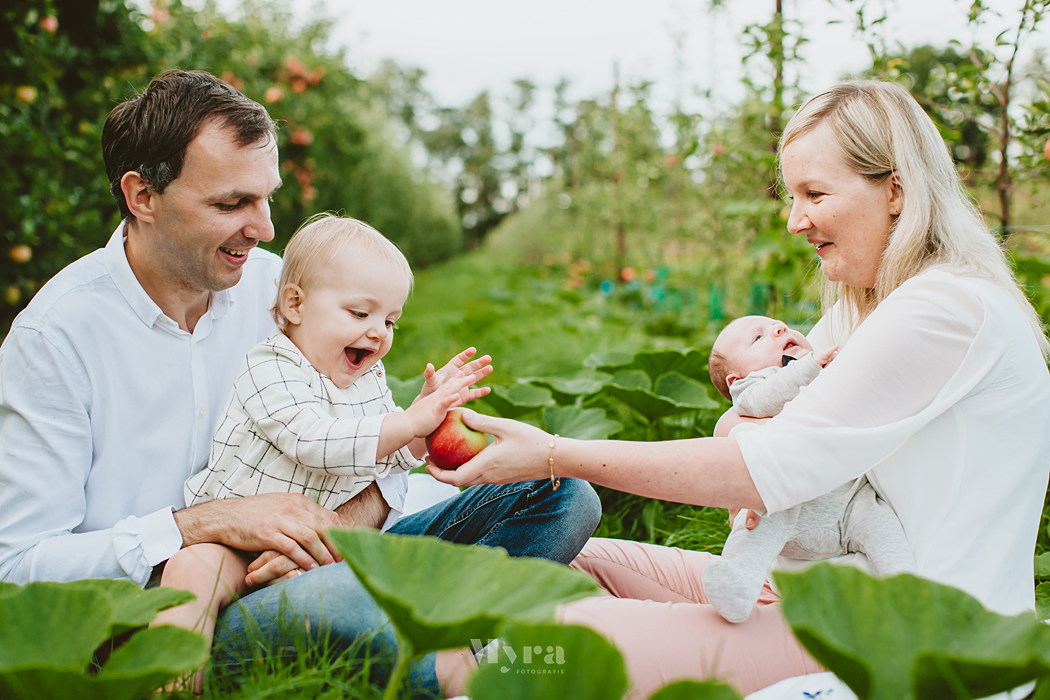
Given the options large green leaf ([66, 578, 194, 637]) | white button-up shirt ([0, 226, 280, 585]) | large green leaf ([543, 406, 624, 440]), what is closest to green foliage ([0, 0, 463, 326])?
white button-up shirt ([0, 226, 280, 585])

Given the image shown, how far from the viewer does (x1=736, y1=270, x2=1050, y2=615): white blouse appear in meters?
1.30

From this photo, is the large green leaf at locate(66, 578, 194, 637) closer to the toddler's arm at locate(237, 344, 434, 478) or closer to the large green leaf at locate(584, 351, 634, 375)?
the toddler's arm at locate(237, 344, 434, 478)

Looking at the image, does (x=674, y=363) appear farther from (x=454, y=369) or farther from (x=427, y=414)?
(x=427, y=414)

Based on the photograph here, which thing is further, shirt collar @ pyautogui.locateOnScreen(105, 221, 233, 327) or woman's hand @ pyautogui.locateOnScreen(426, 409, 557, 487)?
shirt collar @ pyautogui.locateOnScreen(105, 221, 233, 327)

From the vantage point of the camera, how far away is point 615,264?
917cm

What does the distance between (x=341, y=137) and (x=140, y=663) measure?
7377 mm

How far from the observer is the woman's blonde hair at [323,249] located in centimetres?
177

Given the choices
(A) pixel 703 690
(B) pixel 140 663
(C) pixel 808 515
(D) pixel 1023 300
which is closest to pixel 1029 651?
(A) pixel 703 690

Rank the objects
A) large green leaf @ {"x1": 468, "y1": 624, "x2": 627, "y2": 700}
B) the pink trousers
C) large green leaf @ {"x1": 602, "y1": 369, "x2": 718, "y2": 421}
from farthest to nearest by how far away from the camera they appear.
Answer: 1. large green leaf @ {"x1": 602, "y1": 369, "x2": 718, "y2": 421}
2. the pink trousers
3. large green leaf @ {"x1": 468, "y1": 624, "x2": 627, "y2": 700}

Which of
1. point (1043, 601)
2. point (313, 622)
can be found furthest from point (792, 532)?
point (313, 622)

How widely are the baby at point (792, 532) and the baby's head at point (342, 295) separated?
2.92ft

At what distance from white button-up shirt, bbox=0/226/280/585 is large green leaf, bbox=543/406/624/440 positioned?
1225 millimetres

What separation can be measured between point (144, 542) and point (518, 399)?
1.52m

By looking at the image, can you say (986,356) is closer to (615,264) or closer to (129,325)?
(129,325)
